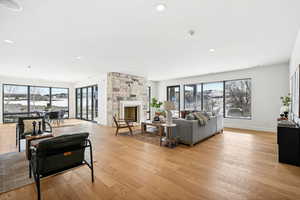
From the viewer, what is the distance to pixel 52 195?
181cm

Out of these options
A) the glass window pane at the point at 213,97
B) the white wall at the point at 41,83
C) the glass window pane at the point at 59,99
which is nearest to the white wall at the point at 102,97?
the white wall at the point at 41,83

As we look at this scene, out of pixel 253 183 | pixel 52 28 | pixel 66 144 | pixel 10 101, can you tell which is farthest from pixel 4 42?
pixel 10 101

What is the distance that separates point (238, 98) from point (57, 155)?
22.4 ft

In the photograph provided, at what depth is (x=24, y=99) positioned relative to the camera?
7789 mm

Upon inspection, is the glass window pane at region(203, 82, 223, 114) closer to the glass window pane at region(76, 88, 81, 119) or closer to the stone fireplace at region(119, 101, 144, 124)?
the stone fireplace at region(119, 101, 144, 124)

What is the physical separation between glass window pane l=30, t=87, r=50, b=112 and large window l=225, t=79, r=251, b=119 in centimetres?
976

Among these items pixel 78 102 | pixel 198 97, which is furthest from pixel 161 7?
pixel 78 102

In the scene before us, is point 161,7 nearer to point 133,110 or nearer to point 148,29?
point 148,29

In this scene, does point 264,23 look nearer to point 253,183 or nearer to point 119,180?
point 253,183

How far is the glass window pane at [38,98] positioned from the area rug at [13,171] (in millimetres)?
5800

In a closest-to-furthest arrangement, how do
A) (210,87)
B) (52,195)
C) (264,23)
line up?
(52,195), (264,23), (210,87)

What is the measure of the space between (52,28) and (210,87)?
22.0ft

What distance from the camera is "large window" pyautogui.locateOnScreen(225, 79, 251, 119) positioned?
5957 mm

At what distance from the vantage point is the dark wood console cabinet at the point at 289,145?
2.61 m
